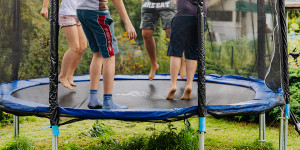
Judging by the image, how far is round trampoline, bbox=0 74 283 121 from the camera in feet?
6.64

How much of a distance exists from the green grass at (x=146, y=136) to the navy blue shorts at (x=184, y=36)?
24.3 inches

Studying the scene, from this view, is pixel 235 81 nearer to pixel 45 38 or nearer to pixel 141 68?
pixel 45 38

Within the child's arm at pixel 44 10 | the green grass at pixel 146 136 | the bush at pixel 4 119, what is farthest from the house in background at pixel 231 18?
the bush at pixel 4 119

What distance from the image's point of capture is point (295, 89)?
3484 millimetres

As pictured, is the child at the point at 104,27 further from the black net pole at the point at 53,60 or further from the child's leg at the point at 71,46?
the child's leg at the point at 71,46

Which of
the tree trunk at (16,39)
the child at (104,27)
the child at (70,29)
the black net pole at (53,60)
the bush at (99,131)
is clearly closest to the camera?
the black net pole at (53,60)

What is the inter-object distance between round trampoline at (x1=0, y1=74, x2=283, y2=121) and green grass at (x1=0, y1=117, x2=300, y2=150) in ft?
1.04

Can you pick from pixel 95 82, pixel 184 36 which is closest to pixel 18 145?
pixel 95 82

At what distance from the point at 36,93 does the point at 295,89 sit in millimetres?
2459

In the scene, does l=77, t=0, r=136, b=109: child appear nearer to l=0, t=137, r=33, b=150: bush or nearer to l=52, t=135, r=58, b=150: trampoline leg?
l=52, t=135, r=58, b=150: trampoline leg

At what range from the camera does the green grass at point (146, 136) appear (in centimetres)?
267

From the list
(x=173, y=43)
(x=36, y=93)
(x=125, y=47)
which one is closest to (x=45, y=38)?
(x=36, y=93)

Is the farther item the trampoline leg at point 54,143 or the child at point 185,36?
the child at point 185,36

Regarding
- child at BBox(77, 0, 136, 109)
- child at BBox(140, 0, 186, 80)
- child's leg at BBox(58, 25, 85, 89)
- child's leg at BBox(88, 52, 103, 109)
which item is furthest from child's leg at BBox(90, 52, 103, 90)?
child at BBox(140, 0, 186, 80)
